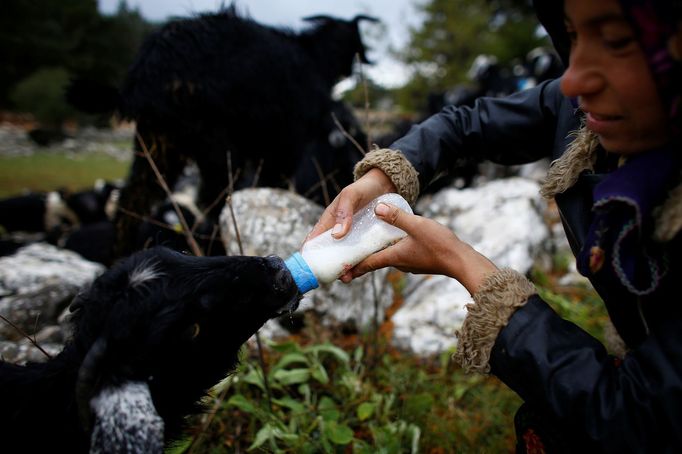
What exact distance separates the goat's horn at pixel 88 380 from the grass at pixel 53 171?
9.03 meters

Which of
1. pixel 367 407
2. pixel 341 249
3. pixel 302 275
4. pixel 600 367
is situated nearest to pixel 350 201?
pixel 341 249

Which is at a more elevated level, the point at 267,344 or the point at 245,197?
the point at 245,197

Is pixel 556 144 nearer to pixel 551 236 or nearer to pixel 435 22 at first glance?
pixel 551 236

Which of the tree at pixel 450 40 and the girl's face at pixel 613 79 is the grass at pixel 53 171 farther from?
the tree at pixel 450 40

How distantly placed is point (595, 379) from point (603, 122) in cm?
75

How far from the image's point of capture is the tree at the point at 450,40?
28.0 m

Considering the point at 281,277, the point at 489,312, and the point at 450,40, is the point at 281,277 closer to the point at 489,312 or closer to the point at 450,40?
the point at 489,312

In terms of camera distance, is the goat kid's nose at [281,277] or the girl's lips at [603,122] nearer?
the girl's lips at [603,122]

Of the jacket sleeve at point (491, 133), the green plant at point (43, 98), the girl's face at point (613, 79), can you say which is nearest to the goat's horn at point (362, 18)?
the jacket sleeve at point (491, 133)

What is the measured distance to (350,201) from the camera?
2.03 m

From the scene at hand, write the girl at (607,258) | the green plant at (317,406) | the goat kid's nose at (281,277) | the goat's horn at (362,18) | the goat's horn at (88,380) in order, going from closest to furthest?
the girl at (607,258)
the goat's horn at (88,380)
the goat kid's nose at (281,277)
the green plant at (317,406)
the goat's horn at (362,18)

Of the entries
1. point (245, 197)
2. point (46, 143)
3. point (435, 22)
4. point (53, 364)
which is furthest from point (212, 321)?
point (435, 22)

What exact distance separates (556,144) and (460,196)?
347 cm

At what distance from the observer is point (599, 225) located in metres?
1.41
